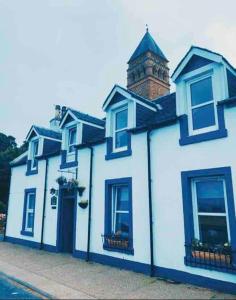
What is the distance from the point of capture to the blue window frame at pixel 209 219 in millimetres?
6844

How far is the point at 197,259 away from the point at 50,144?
36.8ft

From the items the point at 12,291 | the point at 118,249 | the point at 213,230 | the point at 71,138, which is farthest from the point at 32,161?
the point at 213,230

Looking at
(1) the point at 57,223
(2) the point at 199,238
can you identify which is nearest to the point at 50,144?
(1) the point at 57,223

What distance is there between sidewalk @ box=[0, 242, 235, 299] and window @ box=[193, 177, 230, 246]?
1.46m

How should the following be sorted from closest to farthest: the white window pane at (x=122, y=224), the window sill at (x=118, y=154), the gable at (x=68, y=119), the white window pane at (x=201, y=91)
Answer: the white window pane at (x=201, y=91) → the white window pane at (x=122, y=224) → the window sill at (x=118, y=154) → the gable at (x=68, y=119)

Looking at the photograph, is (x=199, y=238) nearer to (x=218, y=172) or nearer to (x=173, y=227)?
(x=173, y=227)

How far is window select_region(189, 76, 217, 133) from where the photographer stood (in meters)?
7.97

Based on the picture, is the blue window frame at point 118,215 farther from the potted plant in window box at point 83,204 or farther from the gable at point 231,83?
the gable at point 231,83

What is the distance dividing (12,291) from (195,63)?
912 cm

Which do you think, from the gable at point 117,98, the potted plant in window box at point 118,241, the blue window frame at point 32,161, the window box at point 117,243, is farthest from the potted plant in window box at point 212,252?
the blue window frame at point 32,161

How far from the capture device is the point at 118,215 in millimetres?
10211

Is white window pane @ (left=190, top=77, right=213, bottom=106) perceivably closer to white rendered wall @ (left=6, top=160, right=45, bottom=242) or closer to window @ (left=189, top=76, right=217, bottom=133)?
window @ (left=189, top=76, right=217, bottom=133)

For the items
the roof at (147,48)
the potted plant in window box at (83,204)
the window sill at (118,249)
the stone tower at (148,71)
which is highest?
the roof at (147,48)

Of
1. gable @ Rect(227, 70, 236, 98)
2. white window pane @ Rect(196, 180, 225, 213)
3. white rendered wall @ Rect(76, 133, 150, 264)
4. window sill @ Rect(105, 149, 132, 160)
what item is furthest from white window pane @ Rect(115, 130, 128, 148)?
gable @ Rect(227, 70, 236, 98)
